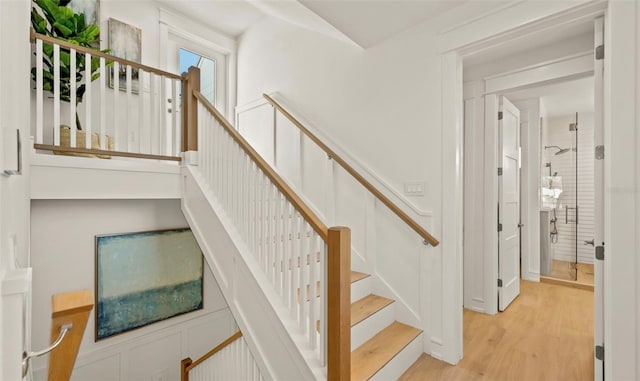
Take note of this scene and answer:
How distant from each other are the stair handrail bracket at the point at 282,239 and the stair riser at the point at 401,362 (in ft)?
1.70

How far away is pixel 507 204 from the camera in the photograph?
11.0ft

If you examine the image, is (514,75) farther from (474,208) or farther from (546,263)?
(546,263)

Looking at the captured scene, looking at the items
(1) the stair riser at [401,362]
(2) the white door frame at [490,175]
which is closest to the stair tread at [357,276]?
(1) the stair riser at [401,362]

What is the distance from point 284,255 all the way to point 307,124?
2.01 meters

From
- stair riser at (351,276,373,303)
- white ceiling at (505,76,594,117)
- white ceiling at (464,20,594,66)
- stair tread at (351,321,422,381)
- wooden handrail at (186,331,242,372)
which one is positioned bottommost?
wooden handrail at (186,331,242,372)

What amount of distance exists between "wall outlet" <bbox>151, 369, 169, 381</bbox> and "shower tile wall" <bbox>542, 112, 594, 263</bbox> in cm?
607

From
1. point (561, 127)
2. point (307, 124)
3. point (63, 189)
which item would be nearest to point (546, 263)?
point (561, 127)

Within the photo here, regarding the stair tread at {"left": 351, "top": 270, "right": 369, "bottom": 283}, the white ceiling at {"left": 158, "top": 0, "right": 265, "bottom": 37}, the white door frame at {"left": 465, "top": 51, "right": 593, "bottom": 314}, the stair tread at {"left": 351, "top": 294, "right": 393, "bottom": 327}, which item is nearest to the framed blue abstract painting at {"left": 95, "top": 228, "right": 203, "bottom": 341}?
the stair tread at {"left": 351, "top": 270, "right": 369, "bottom": 283}

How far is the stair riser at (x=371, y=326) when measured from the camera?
2063mm

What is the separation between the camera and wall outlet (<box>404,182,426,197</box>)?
2.42 m

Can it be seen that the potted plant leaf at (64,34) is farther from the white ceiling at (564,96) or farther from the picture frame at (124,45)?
the white ceiling at (564,96)

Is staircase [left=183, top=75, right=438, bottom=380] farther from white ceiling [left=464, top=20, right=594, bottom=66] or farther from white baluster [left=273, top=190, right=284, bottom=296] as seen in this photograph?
white ceiling [left=464, top=20, right=594, bottom=66]

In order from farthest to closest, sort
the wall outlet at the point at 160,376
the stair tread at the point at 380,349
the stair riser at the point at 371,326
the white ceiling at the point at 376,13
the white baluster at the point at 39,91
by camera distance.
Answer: the wall outlet at the point at 160,376
the white ceiling at the point at 376,13
the stair riser at the point at 371,326
the white baluster at the point at 39,91
the stair tread at the point at 380,349

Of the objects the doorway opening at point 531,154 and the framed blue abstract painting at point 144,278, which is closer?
the doorway opening at point 531,154
